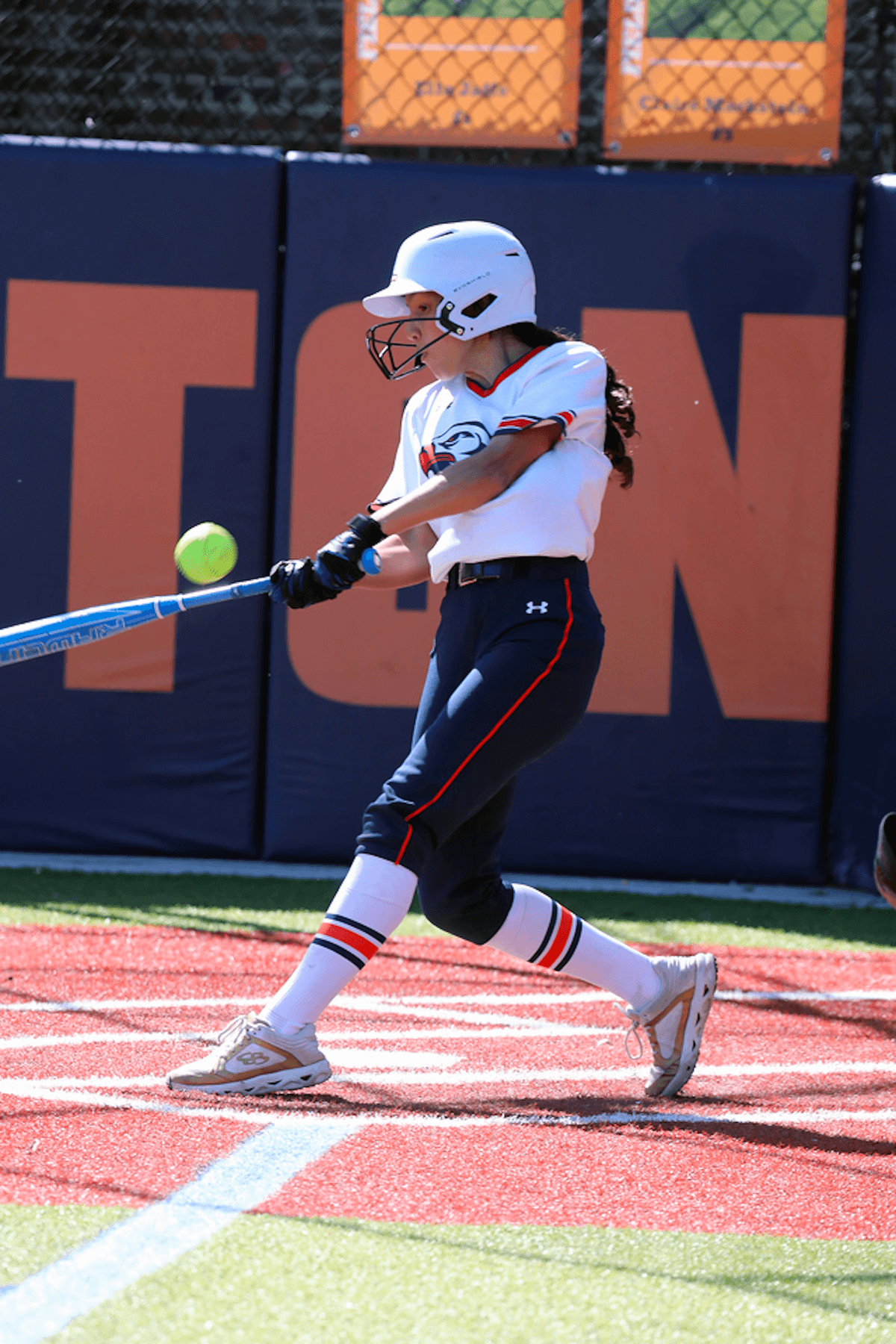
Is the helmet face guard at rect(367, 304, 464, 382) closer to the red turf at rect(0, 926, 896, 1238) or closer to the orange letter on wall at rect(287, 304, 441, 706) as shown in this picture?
the red turf at rect(0, 926, 896, 1238)

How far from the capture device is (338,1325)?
2117mm

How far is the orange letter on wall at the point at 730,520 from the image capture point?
21.8ft

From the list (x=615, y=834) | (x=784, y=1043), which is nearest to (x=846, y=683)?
(x=615, y=834)

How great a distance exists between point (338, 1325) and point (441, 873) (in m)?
1.52

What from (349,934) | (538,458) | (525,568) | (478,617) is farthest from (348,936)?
(538,458)

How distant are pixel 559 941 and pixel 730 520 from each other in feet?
11.1

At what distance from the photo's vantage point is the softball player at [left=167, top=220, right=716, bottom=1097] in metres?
3.37

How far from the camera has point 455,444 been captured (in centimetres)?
364

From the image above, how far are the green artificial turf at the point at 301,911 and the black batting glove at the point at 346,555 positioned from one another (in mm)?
2347

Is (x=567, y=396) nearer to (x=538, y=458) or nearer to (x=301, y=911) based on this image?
(x=538, y=458)

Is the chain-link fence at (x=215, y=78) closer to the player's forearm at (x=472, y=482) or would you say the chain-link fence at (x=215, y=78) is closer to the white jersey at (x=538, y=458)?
the white jersey at (x=538, y=458)

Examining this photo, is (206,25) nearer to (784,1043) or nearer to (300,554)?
(300,554)

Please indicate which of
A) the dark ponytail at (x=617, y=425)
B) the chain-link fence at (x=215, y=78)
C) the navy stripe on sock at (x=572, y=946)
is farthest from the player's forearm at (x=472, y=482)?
the chain-link fence at (x=215, y=78)

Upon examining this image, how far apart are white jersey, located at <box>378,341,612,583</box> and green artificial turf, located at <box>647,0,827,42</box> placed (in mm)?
3609
